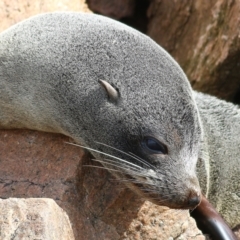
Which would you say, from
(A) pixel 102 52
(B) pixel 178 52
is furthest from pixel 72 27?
(B) pixel 178 52

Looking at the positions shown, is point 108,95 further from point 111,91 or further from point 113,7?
point 113,7

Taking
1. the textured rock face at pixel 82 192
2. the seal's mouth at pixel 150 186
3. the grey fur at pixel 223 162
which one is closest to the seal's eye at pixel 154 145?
the seal's mouth at pixel 150 186

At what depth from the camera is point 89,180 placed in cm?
530

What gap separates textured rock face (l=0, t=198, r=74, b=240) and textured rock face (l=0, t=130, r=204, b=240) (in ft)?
1.29

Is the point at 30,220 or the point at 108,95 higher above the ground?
the point at 108,95

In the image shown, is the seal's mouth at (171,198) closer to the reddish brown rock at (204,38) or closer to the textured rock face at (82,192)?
the textured rock face at (82,192)

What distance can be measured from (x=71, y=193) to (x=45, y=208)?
1.87 ft

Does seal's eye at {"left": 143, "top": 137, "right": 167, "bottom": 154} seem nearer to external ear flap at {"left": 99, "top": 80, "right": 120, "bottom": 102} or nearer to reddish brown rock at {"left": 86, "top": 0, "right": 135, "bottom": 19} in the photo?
external ear flap at {"left": 99, "top": 80, "right": 120, "bottom": 102}

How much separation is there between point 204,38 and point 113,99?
11.4 ft

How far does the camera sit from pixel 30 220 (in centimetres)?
449

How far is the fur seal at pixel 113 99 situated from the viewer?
479 centimetres

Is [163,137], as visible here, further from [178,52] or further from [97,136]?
[178,52]

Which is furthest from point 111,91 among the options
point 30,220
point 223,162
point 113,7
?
point 113,7

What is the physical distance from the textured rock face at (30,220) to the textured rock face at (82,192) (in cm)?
39
